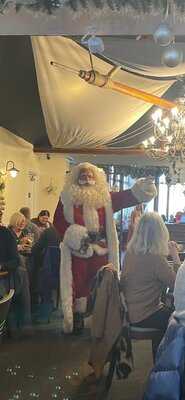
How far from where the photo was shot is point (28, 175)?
1002 cm

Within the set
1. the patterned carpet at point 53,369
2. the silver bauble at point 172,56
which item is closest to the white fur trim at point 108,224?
the patterned carpet at point 53,369

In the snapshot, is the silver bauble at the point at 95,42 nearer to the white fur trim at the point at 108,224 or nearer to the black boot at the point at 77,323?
the white fur trim at the point at 108,224

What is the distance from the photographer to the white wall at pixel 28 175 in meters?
8.55

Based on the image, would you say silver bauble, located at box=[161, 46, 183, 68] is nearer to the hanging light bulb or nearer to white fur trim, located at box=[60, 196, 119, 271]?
the hanging light bulb

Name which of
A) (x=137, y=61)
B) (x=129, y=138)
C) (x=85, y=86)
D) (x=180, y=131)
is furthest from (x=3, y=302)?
(x=129, y=138)

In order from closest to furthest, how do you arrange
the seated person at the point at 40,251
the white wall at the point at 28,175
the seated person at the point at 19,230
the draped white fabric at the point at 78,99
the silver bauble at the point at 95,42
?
the silver bauble at the point at 95,42, the draped white fabric at the point at 78,99, the seated person at the point at 40,251, the seated person at the point at 19,230, the white wall at the point at 28,175

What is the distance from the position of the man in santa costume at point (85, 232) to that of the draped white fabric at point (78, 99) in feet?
2.98

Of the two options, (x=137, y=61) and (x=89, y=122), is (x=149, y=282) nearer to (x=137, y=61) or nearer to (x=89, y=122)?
(x=137, y=61)

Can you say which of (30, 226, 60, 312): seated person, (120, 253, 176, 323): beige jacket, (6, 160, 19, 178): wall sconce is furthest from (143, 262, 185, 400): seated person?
(6, 160, 19, 178): wall sconce

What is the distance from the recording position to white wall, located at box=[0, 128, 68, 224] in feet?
28.1

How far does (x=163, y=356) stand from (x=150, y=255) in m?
1.22

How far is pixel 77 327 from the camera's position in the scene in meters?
4.84

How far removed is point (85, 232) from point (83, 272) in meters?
0.37

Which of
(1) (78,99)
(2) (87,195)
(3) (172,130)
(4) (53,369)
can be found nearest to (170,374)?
(4) (53,369)
